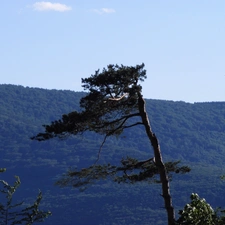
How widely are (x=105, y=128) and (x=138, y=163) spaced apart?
4.54 ft

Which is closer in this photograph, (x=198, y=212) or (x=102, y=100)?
(x=198, y=212)

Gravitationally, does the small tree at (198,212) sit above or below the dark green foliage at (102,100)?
below

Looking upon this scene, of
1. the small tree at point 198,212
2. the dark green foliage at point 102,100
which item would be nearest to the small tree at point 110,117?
the dark green foliage at point 102,100

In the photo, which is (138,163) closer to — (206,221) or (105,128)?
(105,128)

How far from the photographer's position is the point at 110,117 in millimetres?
22375

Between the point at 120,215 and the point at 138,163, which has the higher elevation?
the point at 138,163

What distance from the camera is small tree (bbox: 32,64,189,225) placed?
21.7 metres

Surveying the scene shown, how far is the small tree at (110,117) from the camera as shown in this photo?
71.2 feet

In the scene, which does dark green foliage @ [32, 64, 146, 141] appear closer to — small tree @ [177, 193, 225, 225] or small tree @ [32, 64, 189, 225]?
small tree @ [32, 64, 189, 225]

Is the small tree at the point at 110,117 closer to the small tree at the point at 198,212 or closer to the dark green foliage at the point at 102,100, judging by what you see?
the dark green foliage at the point at 102,100

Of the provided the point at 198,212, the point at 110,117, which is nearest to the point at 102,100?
the point at 110,117

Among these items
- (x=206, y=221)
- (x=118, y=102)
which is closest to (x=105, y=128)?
(x=118, y=102)

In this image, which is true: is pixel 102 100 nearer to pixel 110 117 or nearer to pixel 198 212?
pixel 110 117

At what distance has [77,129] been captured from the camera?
21938mm
